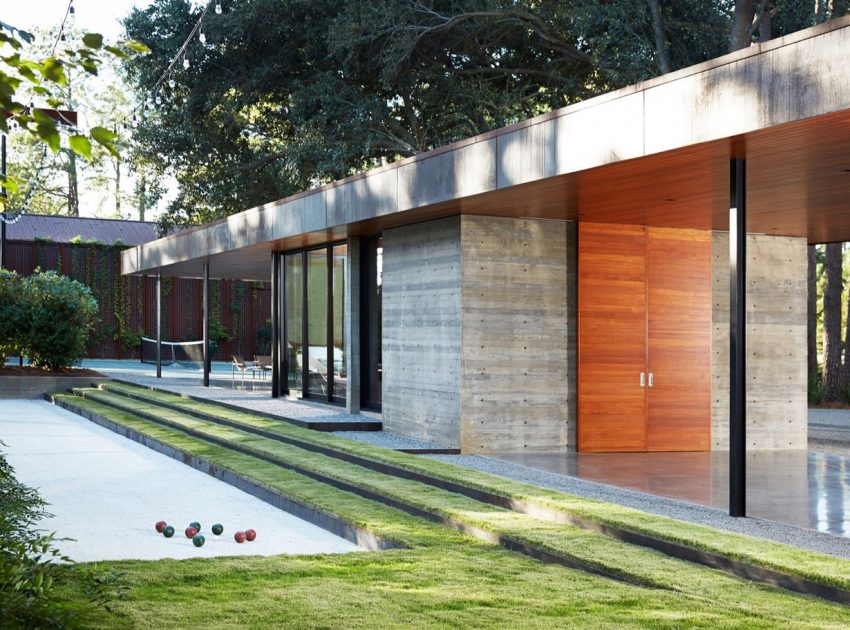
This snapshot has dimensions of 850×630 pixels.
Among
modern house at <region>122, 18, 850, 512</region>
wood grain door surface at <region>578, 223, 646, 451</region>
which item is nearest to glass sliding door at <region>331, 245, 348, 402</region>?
modern house at <region>122, 18, 850, 512</region>

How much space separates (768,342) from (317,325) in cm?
702

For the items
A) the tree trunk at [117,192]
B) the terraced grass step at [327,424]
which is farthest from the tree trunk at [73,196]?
the terraced grass step at [327,424]

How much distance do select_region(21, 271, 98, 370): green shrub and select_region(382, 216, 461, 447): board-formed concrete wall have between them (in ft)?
36.5

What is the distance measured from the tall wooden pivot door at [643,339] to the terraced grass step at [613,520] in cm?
272

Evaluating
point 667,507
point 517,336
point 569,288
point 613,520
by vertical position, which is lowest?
point 667,507

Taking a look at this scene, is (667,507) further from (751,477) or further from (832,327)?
(832,327)

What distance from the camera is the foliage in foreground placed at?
2134cm

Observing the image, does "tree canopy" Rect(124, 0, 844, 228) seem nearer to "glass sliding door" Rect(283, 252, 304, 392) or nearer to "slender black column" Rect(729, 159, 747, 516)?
"glass sliding door" Rect(283, 252, 304, 392)

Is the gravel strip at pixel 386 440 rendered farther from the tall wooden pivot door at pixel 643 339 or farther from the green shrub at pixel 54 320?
the green shrub at pixel 54 320

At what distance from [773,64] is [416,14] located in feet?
50.8

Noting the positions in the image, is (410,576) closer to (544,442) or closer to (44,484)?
(44,484)

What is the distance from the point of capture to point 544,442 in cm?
1138

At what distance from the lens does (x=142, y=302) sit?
1303 inches

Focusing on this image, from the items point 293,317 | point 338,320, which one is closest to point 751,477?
point 338,320
